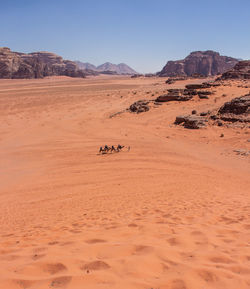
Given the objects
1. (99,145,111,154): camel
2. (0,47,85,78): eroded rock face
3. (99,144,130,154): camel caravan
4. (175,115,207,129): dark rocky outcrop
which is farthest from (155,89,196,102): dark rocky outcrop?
(0,47,85,78): eroded rock face

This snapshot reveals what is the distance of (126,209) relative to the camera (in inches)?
232

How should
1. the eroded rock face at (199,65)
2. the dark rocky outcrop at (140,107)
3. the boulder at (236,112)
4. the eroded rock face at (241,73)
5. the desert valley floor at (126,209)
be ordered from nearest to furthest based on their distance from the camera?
1. the desert valley floor at (126,209)
2. the boulder at (236,112)
3. the dark rocky outcrop at (140,107)
4. the eroded rock face at (241,73)
5. the eroded rock face at (199,65)

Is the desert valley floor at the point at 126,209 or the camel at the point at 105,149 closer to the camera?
the desert valley floor at the point at 126,209

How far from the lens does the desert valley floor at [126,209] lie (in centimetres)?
282

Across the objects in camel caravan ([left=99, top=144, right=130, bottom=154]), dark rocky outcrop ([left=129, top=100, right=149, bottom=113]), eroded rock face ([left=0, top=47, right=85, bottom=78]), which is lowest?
camel caravan ([left=99, top=144, right=130, bottom=154])

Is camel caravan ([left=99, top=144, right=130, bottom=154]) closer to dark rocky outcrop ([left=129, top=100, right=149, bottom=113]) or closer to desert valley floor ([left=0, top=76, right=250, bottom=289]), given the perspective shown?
Result: desert valley floor ([left=0, top=76, right=250, bottom=289])

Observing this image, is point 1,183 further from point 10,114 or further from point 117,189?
point 10,114

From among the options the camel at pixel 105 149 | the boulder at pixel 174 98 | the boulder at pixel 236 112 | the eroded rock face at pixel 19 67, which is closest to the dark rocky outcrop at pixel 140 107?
the boulder at pixel 174 98

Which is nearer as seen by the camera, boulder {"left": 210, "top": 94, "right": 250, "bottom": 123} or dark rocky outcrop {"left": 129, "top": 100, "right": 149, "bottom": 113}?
boulder {"left": 210, "top": 94, "right": 250, "bottom": 123}

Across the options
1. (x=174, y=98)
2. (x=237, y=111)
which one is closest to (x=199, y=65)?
(x=174, y=98)

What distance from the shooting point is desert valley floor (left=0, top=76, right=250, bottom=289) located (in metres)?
2.82

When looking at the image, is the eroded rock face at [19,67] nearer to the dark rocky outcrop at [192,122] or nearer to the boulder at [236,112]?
the dark rocky outcrop at [192,122]

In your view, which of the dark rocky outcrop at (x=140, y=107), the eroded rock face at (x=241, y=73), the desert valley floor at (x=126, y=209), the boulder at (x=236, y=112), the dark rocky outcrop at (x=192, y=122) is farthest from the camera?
the eroded rock face at (x=241, y=73)

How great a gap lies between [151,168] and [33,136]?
32.5ft
